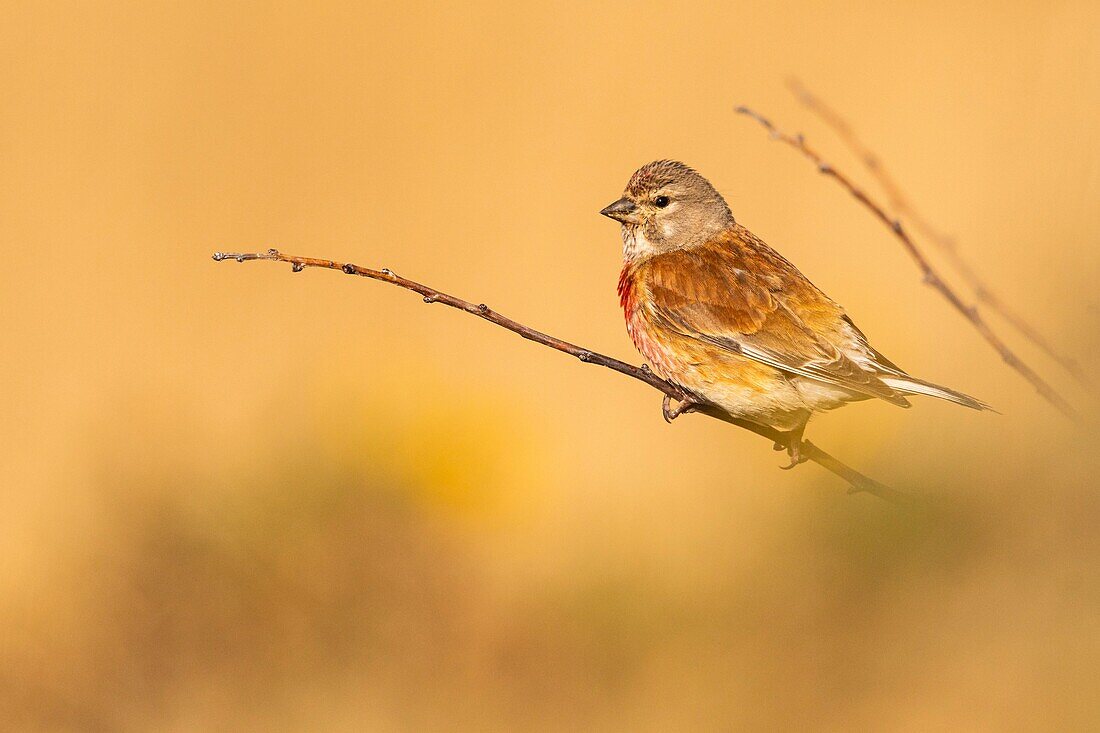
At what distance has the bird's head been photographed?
12.6 feet

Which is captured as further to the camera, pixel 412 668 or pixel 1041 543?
pixel 412 668

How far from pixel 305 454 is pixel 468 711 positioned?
5.10ft

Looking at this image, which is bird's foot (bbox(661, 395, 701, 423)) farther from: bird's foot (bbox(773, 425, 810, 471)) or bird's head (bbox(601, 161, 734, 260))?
bird's head (bbox(601, 161, 734, 260))

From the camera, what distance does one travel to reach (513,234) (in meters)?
9.41

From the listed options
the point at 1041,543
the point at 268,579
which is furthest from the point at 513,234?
the point at 1041,543

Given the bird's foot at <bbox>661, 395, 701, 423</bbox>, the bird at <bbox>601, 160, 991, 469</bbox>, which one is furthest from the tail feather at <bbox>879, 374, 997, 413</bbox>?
the bird's foot at <bbox>661, 395, 701, 423</bbox>

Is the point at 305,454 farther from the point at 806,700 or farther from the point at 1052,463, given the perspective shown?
the point at 1052,463

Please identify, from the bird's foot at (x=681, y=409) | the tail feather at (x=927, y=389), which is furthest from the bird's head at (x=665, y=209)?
the tail feather at (x=927, y=389)

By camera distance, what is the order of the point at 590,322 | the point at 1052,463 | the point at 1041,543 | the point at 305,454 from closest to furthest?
the point at 1052,463 → the point at 1041,543 → the point at 305,454 → the point at 590,322

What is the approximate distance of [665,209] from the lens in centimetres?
387

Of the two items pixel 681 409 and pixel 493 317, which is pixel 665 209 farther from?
pixel 493 317

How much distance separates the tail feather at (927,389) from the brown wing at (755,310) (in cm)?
7

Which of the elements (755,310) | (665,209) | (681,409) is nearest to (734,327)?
(755,310)

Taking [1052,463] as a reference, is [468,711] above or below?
below
